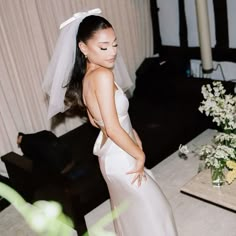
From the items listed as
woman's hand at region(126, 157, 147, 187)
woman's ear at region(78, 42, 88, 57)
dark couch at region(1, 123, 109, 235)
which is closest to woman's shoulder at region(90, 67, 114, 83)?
woman's ear at region(78, 42, 88, 57)

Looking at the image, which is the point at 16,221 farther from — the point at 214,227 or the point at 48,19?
the point at 48,19

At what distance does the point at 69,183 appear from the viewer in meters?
2.93

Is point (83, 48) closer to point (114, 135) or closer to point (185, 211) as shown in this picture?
point (114, 135)

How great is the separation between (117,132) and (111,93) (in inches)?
8.5

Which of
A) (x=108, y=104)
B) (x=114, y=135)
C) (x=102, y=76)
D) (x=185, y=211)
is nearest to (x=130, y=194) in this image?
(x=114, y=135)

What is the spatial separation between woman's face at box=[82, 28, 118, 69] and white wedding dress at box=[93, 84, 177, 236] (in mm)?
201

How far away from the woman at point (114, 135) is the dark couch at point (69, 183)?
0.58m

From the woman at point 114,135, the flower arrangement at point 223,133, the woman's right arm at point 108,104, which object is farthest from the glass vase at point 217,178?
the woman's right arm at point 108,104

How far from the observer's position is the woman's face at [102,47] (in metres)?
1.99

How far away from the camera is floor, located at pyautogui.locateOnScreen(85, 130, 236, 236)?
117 inches

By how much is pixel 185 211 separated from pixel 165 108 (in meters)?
1.45

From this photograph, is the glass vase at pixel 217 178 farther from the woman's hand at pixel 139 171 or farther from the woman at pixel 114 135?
the woman's hand at pixel 139 171

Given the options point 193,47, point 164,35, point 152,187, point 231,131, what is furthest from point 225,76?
point 152,187

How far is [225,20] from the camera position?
4.48 meters
